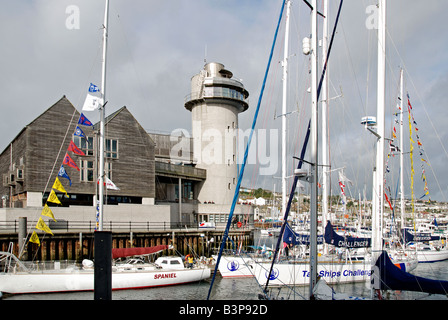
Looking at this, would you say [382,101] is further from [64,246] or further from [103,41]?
[64,246]

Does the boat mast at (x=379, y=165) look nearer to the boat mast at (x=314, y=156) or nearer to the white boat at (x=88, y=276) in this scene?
the boat mast at (x=314, y=156)

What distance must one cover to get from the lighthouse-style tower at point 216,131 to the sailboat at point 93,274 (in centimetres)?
2453

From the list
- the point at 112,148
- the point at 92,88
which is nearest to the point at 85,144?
the point at 112,148

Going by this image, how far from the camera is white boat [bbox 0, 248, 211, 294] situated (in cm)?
2305

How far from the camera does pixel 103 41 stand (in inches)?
880

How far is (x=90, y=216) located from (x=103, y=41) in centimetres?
1865

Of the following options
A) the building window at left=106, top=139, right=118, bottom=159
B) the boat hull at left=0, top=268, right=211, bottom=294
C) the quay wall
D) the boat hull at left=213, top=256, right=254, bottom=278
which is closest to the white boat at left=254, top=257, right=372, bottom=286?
the boat hull at left=213, top=256, right=254, bottom=278

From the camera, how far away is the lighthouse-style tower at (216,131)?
52.0 metres

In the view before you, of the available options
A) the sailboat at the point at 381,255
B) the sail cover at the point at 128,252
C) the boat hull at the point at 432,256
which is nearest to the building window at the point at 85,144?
the sail cover at the point at 128,252

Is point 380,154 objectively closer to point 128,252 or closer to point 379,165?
point 379,165

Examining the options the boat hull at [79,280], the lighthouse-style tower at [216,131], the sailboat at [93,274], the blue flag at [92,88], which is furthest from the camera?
the lighthouse-style tower at [216,131]

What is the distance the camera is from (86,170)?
125 ft
